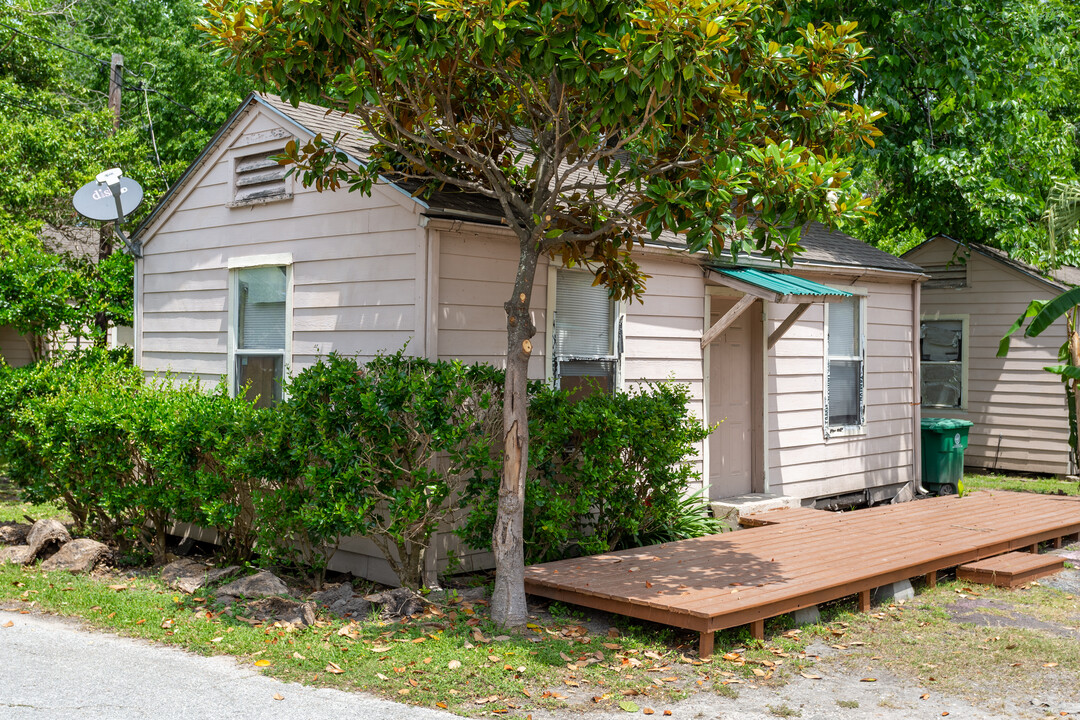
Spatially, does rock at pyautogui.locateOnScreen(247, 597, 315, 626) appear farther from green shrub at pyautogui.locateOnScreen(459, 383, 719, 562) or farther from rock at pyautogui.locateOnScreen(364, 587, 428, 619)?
green shrub at pyautogui.locateOnScreen(459, 383, 719, 562)

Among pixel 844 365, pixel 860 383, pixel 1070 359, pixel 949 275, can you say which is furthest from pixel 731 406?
pixel 949 275

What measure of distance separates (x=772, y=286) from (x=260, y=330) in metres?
4.84

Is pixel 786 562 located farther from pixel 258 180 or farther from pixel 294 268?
pixel 258 180

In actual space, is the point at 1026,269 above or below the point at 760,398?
above

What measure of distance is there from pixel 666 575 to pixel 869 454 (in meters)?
5.85

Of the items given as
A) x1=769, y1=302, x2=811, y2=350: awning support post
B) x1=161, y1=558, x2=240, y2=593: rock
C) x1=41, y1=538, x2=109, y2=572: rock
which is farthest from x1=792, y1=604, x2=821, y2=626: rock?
x1=41, y1=538, x2=109, y2=572: rock

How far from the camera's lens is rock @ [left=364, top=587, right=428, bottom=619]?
6578mm

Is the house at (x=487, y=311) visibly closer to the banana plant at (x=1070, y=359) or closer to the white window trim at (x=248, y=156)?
the white window trim at (x=248, y=156)

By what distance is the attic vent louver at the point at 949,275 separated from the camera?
1545 centimetres

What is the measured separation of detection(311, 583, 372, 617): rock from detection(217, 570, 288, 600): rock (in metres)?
0.27

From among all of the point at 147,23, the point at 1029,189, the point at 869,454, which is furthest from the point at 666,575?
the point at 147,23

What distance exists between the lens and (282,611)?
260 inches

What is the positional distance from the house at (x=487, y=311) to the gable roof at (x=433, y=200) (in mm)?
33

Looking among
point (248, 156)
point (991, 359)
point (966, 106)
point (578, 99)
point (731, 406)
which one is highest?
point (966, 106)
